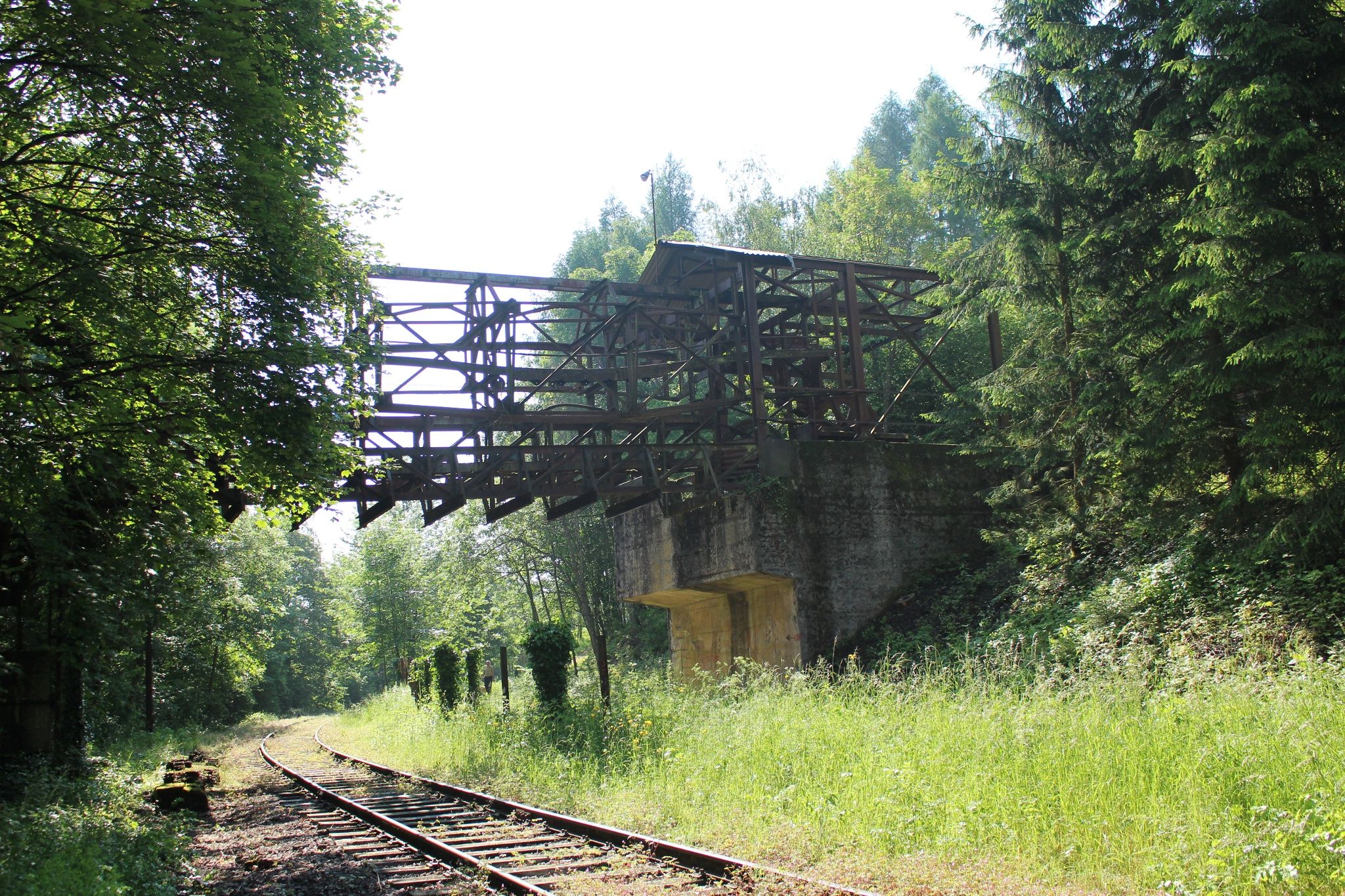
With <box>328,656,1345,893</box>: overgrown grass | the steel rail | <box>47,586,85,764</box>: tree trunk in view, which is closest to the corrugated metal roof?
<box>328,656,1345,893</box>: overgrown grass

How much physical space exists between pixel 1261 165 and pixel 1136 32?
12.9ft

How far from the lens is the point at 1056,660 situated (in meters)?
12.3

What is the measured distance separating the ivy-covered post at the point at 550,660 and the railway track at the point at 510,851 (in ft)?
9.66

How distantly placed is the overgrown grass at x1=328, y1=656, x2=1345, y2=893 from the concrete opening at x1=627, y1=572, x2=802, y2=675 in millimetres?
4674

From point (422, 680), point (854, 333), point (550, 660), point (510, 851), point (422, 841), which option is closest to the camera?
point (510, 851)

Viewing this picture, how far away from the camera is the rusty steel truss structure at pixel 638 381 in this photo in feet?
52.8

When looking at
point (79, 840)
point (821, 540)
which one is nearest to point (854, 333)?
point (821, 540)

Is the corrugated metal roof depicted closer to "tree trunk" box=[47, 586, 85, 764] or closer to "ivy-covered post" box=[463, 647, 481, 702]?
"ivy-covered post" box=[463, 647, 481, 702]

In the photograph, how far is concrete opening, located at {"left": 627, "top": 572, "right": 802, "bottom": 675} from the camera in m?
17.9

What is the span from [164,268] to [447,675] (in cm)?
1425

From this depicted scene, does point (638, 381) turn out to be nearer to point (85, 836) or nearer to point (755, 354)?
point (755, 354)

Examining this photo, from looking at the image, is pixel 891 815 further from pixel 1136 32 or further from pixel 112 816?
pixel 1136 32

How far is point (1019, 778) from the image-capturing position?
762 cm

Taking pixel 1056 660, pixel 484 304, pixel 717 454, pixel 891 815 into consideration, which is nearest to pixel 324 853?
pixel 891 815
